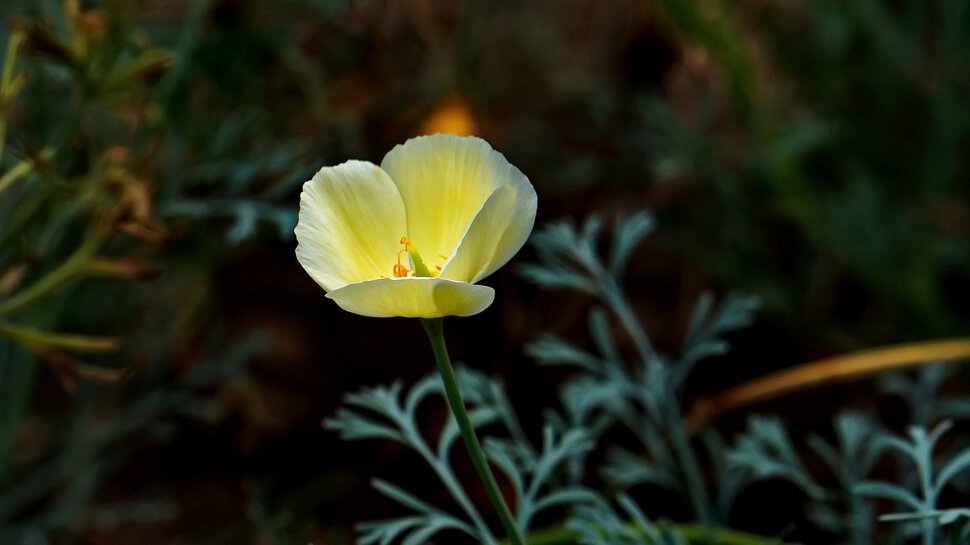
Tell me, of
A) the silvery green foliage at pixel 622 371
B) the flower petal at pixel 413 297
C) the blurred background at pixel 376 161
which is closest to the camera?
the flower petal at pixel 413 297

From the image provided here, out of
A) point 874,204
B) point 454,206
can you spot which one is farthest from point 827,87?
point 454,206

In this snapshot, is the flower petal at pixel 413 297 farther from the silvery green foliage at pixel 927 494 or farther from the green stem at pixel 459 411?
the silvery green foliage at pixel 927 494

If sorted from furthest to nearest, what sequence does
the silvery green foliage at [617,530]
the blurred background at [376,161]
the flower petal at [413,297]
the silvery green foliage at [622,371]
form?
the blurred background at [376,161]
the silvery green foliage at [622,371]
the silvery green foliage at [617,530]
the flower petal at [413,297]

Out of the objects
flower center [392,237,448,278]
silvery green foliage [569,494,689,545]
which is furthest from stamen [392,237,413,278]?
silvery green foliage [569,494,689,545]

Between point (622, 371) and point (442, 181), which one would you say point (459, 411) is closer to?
point (442, 181)

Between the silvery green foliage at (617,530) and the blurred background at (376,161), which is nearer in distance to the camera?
the silvery green foliage at (617,530)

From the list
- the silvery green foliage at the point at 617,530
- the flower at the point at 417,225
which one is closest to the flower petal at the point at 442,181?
the flower at the point at 417,225

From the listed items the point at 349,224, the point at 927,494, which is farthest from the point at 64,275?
the point at 927,494

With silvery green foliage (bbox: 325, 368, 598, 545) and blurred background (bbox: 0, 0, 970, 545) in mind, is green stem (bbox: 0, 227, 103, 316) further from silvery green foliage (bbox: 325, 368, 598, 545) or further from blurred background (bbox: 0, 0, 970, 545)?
silvery green foliage (bbox: 325, 368, 598, 545)
